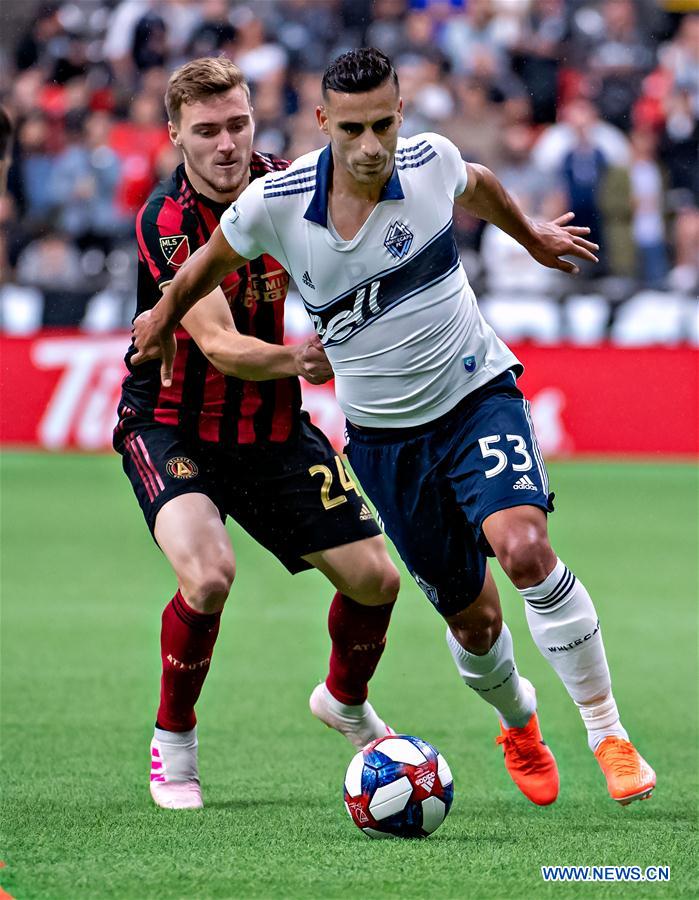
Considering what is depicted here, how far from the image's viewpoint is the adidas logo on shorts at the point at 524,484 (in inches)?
188

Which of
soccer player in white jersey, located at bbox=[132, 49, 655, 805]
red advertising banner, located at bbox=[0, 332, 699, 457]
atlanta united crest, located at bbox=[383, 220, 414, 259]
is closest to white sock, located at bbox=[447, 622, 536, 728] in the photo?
soccer player in white jersey, located at bbox=[132, 49, 655, 805]

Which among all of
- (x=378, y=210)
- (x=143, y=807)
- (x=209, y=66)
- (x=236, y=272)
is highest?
(x=209, y=66)

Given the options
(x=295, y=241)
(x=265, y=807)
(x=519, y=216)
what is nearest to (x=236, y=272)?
(x=295, y=241)

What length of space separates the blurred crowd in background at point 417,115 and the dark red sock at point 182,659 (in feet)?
32.6

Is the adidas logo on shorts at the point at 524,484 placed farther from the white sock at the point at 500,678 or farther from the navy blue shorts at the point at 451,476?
the white sock at the point at 500,678

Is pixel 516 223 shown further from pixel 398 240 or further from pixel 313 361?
pixel 313 361

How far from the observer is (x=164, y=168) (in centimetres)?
1650

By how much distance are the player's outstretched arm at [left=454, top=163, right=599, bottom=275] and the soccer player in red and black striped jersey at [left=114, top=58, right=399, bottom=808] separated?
0.82 meters

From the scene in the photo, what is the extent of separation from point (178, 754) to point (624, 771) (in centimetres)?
156

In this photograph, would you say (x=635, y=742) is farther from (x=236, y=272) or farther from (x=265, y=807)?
(x=236, y=272)

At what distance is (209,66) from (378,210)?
3.26ft

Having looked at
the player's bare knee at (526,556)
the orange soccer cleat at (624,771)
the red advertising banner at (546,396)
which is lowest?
the red advertising banner at (546,396)

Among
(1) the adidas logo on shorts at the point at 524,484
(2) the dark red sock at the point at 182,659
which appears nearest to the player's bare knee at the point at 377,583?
(2) the dark red sock at the point at 182,659

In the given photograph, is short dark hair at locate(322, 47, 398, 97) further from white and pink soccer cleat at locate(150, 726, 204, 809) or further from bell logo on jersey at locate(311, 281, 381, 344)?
white and pink soccer cleat at locate(150, 726, 204, 809)
